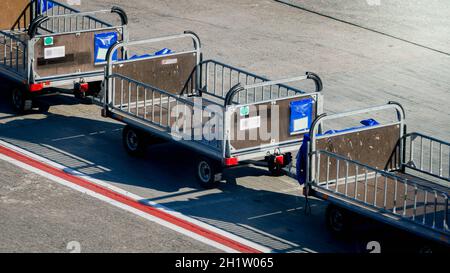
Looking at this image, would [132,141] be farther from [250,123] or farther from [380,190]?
[380,190]

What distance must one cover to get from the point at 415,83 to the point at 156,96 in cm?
675

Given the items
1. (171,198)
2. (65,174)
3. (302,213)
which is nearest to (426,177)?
(302,213)

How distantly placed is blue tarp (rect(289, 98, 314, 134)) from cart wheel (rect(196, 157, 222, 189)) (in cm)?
140

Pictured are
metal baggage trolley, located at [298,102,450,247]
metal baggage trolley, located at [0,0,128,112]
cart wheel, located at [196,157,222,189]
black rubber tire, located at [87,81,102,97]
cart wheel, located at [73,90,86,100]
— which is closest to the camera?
metal baggage trolley, located at [298,102,450,247]

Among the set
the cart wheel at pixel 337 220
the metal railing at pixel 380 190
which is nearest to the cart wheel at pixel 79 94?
the metal railing at pixel 380 190

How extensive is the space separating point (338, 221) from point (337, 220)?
25 mm

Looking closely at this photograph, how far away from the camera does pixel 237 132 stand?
18.6 metres

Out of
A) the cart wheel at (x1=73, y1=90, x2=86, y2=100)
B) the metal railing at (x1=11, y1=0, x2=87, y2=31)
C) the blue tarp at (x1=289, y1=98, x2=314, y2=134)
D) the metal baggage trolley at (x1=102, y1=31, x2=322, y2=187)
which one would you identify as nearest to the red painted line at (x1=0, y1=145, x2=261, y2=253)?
the metal baggage trolley at (x1=102, y1=31, x2=322, y2=187)

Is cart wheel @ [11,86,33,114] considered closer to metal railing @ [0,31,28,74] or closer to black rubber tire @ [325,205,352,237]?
metal railing @ [0,31,28,74]

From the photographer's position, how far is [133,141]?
67.4 feet

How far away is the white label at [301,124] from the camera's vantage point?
63.2ft

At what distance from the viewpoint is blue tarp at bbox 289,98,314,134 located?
62.8 feet

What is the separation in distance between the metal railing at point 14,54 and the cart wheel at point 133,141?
2.73m

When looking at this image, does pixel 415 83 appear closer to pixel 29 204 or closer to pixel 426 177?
pixel 426 177
